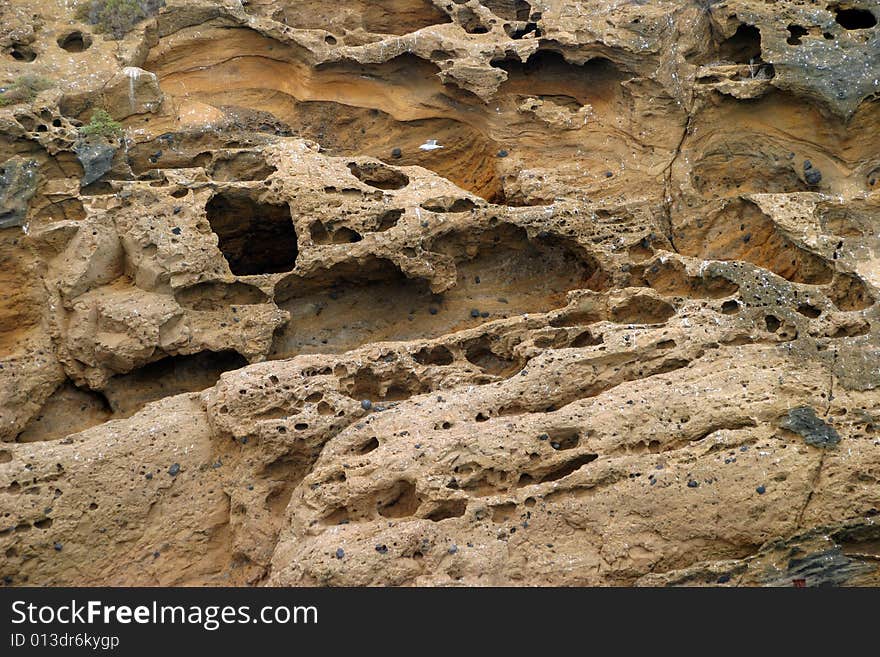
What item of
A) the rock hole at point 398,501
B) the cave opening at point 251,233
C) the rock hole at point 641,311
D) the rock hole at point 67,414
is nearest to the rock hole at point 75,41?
the cave opening at point 251,233

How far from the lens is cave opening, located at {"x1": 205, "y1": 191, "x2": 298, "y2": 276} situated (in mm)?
10164

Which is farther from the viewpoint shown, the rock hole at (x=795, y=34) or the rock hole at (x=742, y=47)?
the rock hole at (x=742, y=47)

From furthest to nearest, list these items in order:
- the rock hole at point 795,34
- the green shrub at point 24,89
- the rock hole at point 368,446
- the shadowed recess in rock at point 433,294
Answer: the rock hole at point 795,34, the green shrub at point 24,89, the shadowed recess in rock at point 433,294, the rock hole at point 368,446

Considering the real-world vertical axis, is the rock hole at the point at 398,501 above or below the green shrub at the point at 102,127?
below

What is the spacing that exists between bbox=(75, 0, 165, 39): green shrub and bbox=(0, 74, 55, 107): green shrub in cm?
91

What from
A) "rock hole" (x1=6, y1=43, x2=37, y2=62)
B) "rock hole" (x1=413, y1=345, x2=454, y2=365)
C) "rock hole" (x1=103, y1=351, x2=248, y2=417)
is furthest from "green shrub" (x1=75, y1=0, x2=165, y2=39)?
"rock hole" (x1=413, y1=345, x2=454, y2=365)

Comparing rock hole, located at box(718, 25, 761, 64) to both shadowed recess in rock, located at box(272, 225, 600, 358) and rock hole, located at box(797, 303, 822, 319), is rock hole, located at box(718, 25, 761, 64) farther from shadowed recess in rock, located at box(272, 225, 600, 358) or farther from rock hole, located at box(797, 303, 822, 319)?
rock hole, located at box(797, 303, 822, 319)

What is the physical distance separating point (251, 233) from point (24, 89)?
2169 mm

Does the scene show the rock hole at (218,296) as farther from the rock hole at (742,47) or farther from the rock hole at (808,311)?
the rock hole at (742,47)

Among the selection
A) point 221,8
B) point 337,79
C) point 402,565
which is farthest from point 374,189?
point 402,565

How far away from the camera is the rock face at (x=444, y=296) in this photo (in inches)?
314

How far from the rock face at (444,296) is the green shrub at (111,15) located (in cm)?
17

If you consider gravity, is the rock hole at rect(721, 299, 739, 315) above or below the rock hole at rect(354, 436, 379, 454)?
above

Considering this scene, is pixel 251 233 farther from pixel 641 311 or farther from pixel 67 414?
pixel 641 311
